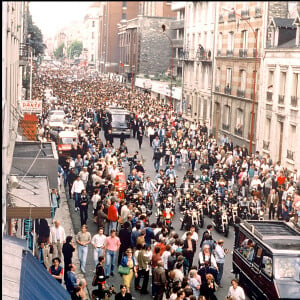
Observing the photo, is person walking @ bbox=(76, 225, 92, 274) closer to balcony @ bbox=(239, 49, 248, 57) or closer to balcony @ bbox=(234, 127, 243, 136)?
balcony @ bbox=(234, 127, 243, 136)

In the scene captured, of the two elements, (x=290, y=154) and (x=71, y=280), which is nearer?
(x=71, y=280)

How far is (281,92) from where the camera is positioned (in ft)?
128

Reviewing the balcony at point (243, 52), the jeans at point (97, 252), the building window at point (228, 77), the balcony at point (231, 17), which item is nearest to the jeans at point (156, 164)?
the jeans at point (97, 252)

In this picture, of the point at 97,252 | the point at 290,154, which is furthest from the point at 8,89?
the point at 290,154

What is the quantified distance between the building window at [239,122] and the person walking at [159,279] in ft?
103

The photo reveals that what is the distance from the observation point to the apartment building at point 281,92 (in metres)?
36.5

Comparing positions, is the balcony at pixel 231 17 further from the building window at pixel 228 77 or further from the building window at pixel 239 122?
the building window at pixel 239 122

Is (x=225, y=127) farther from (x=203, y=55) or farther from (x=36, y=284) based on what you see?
(x=36, y=284)

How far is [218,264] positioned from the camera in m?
16.7

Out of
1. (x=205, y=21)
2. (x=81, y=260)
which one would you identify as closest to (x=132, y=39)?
(x=205, y=21)

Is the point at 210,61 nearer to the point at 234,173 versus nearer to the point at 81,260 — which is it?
the point at 234,173

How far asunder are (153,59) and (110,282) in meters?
79.8

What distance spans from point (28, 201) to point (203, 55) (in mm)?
43513

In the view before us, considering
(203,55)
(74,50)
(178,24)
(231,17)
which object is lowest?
(203,55)
